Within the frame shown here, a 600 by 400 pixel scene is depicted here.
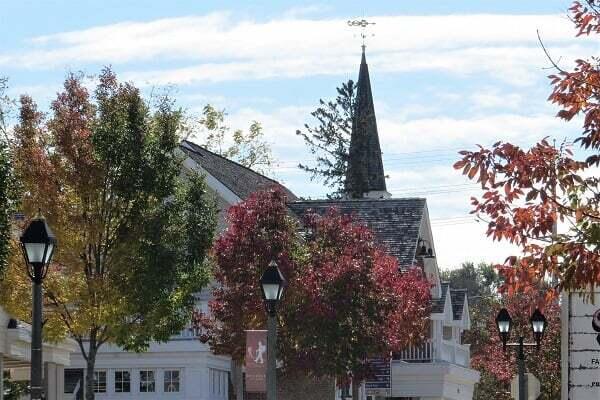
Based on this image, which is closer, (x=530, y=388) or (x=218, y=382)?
(x=530, y=388)

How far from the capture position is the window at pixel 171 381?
47250mm

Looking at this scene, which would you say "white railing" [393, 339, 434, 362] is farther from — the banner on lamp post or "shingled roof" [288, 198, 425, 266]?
the banner on lamp post

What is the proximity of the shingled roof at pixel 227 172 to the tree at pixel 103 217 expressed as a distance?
11278 mm

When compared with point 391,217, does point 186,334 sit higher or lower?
lower

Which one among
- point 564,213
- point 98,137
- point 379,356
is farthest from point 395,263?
point 564,213

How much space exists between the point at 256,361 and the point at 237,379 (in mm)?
22026

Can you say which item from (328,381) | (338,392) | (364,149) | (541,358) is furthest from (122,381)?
(364,149)

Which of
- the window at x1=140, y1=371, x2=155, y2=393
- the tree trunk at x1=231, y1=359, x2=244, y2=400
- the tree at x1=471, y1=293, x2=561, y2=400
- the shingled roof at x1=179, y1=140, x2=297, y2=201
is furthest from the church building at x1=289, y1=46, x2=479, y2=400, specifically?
the window at x1=140, y1=371, x2=155, y2=393

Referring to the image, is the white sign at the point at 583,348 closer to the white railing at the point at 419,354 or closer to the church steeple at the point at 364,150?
the white railing at the point at 419,354

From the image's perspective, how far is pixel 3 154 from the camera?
3222cm

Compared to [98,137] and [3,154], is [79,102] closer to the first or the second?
[98,137]

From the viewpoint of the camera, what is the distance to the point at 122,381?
48.2 meters

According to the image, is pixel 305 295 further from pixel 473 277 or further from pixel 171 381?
pixel 473 277

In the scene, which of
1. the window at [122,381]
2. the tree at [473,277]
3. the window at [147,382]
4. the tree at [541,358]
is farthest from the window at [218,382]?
the tree at [473,277]
